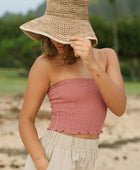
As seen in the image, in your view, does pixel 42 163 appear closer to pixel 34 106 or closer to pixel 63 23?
pixel 34 106

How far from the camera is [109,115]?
6.60 m

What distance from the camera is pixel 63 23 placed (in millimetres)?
1504

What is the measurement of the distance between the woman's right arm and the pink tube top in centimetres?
8

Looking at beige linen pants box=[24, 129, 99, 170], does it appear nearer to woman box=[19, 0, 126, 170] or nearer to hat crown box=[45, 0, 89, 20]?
woman box=[19, 0, 126, 170]

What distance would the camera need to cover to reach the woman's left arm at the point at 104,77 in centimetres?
138

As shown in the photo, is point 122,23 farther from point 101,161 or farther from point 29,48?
point 101,161

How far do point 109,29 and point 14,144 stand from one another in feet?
77.9

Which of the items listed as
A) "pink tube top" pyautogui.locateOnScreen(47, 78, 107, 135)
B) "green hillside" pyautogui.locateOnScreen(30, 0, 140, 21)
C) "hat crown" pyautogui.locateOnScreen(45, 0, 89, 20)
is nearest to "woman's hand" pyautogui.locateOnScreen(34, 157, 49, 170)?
"pink tube top" pyautogui.locateOnScreen(47, 78, 107, 135)

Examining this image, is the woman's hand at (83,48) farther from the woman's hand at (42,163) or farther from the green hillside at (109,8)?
the green hillside at (109,8)

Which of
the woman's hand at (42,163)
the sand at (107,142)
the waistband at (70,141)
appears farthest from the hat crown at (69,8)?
the sand at (107,142)

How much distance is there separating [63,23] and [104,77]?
0.33 meters

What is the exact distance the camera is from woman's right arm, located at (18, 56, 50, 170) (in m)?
1.58

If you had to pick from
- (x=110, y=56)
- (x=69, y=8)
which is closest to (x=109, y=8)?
(x=110, y=56)

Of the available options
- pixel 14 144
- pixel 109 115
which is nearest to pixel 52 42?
pixel 14 144
